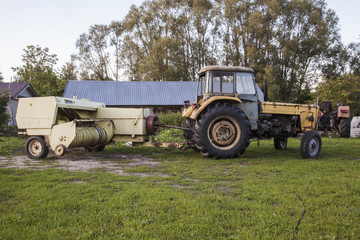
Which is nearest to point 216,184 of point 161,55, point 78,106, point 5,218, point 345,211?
point 345,211

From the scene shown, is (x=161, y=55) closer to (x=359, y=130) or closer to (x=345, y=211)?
(x=359, y=130)

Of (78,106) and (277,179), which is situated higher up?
(78,106)

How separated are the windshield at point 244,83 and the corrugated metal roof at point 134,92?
17228mm

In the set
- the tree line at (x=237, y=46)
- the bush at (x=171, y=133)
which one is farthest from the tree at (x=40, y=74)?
the bush at (x=171, y=133)

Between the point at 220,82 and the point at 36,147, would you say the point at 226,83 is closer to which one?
the point at 220,82

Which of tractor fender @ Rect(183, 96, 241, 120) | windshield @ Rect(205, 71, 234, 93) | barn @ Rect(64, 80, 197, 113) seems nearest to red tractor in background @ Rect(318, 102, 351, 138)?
windshield @ Rect(205, 71, 234, 93)

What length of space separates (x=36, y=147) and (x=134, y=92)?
18505 millimetres

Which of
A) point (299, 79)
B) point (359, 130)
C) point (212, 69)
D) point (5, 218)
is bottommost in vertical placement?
point (5, 218)

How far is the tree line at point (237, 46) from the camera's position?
3478cm

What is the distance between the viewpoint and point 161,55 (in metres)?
35.7

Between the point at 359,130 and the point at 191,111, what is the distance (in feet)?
39.4

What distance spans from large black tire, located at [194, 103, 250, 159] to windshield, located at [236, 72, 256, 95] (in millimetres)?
674

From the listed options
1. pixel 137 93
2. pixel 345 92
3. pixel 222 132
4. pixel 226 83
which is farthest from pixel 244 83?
pixel 137 93

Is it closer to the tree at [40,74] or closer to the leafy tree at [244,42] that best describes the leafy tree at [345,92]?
the leafy tree at [244,42]
